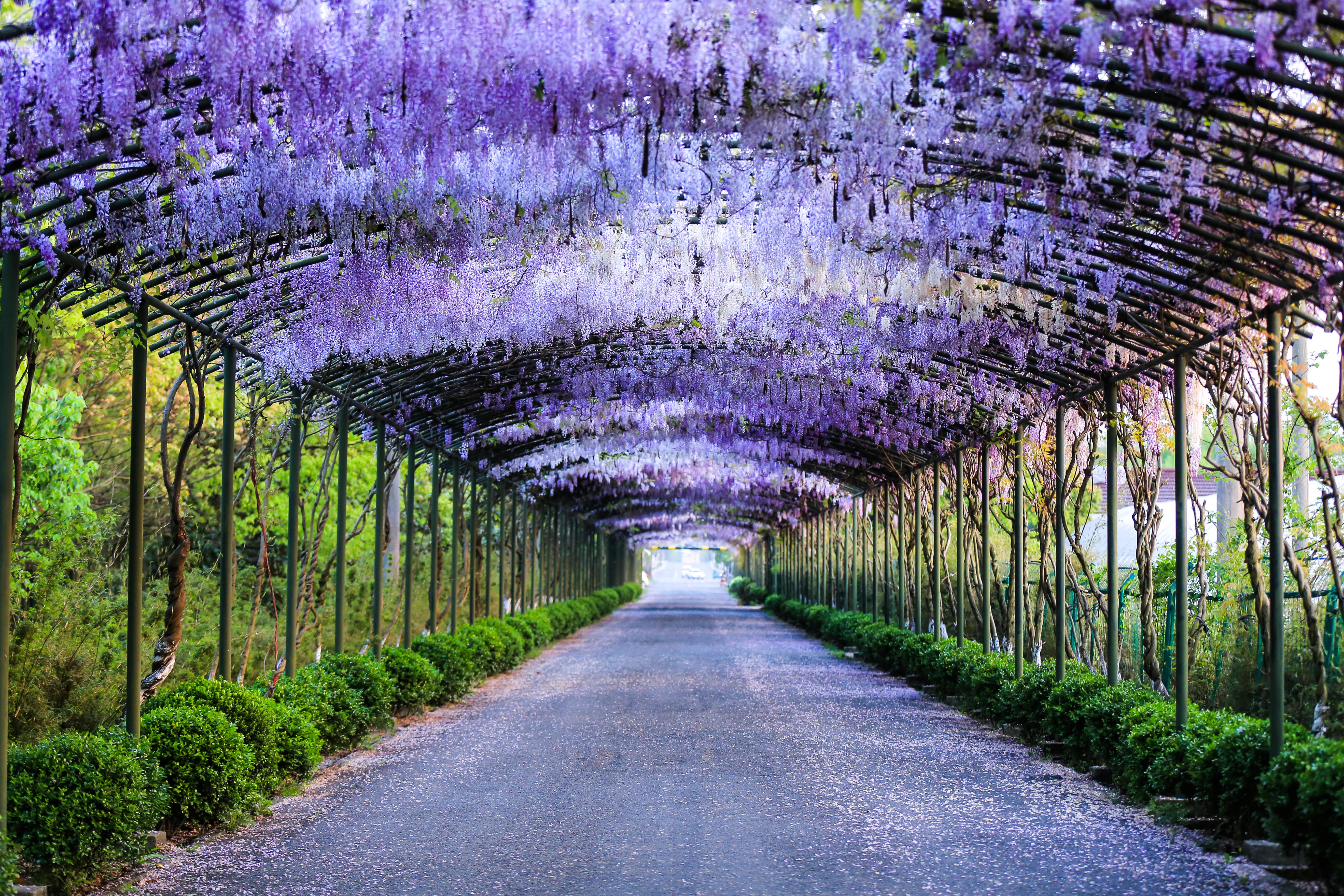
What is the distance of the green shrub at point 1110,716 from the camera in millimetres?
7043

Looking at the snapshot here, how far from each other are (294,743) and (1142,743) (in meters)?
4.55

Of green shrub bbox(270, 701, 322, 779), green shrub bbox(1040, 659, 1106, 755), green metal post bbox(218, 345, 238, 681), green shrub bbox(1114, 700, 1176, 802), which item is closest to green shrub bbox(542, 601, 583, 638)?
green shrub bbox(1040, 659, 1106, 755)

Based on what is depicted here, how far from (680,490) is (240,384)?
61.3 ft

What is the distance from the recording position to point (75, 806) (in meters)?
4.48

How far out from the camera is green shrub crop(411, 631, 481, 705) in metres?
11.4

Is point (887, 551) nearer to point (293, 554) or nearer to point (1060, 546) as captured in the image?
point (1060, 546)

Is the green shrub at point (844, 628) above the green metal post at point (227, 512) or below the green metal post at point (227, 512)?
below

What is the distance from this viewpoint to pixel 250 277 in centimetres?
655

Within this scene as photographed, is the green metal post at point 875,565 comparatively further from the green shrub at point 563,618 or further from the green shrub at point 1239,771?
the green shrub at point 1239,771

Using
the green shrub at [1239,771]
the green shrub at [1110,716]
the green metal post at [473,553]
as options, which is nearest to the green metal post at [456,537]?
the green metal post at [473,553]

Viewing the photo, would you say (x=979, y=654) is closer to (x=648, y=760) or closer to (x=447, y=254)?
(x=648, y=760)

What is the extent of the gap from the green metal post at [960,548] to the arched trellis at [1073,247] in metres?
3.58

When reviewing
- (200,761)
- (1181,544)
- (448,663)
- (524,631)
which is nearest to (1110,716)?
(1181,544)

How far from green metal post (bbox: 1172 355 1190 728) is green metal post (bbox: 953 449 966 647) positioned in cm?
599
